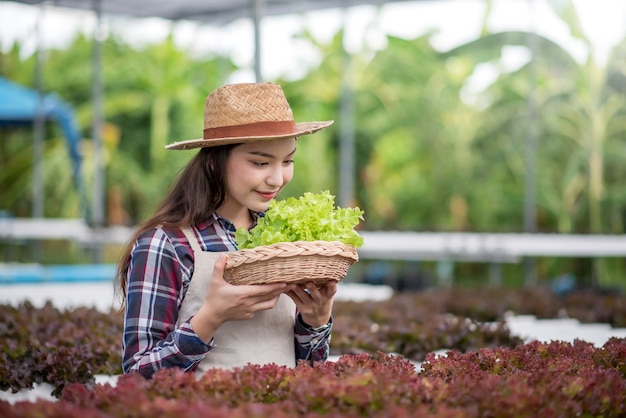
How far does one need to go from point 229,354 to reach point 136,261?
→ 17.4 inches

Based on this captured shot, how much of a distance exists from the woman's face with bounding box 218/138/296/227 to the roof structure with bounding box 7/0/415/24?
41.4 feet

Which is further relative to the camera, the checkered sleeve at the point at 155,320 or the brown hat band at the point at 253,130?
the brown hat band at the point at 253,130

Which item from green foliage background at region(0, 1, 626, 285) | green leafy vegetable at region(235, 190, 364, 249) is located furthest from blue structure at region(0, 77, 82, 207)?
green leafy vegetable at region(235, 190, 364, 249)

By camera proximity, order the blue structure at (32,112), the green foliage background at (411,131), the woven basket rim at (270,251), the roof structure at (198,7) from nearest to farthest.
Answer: the woven basket rim at (270,251) < the roof structure at (198,7) < the blue structure at (32,112) < the green foliage background at (411,131)

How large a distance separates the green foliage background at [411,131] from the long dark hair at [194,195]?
19.4 m

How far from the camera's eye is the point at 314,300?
3.39m

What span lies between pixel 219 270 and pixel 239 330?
35cm

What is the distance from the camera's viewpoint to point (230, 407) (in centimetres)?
303

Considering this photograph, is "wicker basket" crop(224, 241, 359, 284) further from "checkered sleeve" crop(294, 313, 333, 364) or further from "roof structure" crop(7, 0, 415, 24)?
"roof structure" crop(7, 0, 415, 24)

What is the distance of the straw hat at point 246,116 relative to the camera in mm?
3516

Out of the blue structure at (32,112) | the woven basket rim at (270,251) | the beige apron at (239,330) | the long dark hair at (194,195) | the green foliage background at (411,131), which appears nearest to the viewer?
the woven basket rim at (270,251)

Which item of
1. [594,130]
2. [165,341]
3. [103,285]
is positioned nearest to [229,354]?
[165,341]

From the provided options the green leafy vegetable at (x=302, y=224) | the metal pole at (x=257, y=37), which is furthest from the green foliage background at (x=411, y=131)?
the green leafy vegetable at (x=302, y=224)

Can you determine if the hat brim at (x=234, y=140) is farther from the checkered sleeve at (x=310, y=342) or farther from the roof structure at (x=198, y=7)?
the roof structure at (x=198, y=7)
